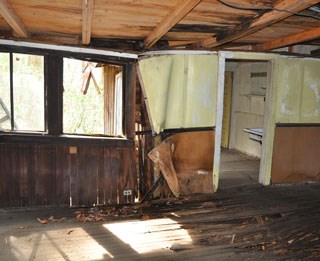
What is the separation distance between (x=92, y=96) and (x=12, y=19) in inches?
206

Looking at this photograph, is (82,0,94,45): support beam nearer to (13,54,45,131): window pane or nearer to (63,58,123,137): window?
(13,54,45,131): window pane

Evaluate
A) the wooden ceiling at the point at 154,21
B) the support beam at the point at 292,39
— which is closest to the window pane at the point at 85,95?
the wooden ceiling at the point at 154,21

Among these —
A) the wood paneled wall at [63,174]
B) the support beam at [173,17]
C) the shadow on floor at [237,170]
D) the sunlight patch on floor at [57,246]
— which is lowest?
the sunlight patch on floor at [57,246]

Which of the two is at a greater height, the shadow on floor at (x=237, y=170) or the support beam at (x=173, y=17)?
the support beam at (x=173, y=17)

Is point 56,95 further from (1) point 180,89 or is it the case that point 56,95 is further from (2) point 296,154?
(2) point 296,154

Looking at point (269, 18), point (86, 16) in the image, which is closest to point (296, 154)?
point (269, 18)

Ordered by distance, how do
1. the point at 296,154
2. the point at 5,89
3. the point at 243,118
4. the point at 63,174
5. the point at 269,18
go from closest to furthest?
the point at 269,18, the point at 5,89, the point at 63,174, the point at 296,154, the point at 243,118

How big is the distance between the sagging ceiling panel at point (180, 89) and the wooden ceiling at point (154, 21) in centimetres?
27

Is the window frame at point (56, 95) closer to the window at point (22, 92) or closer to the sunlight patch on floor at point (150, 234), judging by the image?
the window at point (22, 92)

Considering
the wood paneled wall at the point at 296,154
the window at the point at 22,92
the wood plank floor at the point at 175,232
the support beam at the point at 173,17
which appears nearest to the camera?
the support beam at the point at 173,17

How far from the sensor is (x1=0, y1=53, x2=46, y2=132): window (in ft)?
12.2

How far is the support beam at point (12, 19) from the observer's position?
248 centimetres

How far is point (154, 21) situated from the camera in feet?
10.2

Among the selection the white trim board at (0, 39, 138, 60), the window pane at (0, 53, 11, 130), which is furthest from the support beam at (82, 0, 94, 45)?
the window pane at (0, 53, 11, 130)
